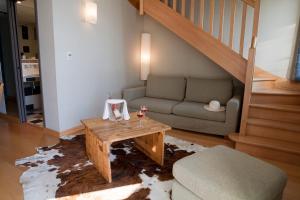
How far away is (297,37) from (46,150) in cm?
380

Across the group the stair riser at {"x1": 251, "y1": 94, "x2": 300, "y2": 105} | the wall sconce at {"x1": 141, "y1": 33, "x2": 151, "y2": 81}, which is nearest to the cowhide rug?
the stair riser at {"x1": 251, "y1": 94, "x2": 300, "y2": 105}

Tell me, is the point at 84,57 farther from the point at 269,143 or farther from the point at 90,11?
the point at 269,143

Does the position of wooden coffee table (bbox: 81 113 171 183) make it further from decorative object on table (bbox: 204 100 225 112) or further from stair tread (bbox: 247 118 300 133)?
stair tread (bbox: 247 118 300 133)

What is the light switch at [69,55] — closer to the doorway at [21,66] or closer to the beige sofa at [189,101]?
the doorway at [21,66]

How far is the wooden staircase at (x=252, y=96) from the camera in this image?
7.95 ft

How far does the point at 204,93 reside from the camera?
3461mm

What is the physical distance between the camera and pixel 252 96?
2.85 metres

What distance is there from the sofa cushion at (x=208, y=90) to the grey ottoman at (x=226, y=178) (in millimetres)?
1818

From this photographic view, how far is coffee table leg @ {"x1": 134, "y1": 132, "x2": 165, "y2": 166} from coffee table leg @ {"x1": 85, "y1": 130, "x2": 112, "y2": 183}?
574mm

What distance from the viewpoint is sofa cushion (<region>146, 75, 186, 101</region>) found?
12.2 ft

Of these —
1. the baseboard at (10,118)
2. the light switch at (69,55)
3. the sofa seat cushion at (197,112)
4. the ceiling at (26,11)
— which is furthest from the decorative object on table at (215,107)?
the ceiling at (26,11)

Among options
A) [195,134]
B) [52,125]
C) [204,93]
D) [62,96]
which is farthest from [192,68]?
[52,125]

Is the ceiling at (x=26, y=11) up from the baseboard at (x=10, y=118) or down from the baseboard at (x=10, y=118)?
up

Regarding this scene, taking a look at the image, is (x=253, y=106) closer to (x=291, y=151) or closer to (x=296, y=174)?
(x=291, y=151)
